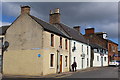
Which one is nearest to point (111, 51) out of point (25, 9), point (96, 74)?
point (96, 74)

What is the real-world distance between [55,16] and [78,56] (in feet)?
27.2

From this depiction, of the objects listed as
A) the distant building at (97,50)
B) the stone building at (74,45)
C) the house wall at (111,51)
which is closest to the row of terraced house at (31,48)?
the stone building at (74,45)

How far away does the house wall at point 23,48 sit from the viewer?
72.8 feet

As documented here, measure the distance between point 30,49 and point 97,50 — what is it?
1049 inches

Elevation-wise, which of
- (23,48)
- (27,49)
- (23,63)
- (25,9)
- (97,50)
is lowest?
(23,63)

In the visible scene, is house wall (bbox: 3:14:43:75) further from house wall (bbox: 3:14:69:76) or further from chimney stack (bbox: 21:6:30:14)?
chimney stack (bbox: 21:6:30:14)

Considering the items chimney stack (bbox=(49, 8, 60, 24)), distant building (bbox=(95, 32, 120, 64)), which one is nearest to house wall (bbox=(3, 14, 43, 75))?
chimney stack (bbox=(49, 8, 60, 24))

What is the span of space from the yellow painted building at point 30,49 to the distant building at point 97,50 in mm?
20154

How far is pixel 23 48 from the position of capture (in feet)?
76.2

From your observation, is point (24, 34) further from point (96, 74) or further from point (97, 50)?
point (97, 50)

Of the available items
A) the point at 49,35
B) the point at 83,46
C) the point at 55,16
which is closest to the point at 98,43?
the point at 83,46

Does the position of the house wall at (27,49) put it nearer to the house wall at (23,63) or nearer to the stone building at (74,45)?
the house wall at (23,63)

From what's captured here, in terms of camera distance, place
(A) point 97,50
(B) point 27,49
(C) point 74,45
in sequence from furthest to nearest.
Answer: (A) point 97,50 → (C) point 74,45 → (B) point 27,49

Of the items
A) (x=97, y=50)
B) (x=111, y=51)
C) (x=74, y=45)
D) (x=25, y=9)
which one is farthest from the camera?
(x=111, y=51)
